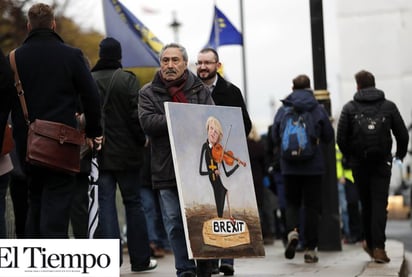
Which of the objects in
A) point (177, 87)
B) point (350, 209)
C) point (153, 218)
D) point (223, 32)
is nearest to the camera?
point (177, 87)

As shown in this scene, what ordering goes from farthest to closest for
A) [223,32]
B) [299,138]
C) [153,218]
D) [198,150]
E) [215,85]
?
[223,32] → [153,218] → [299,138] → [215,85] → [198,150]

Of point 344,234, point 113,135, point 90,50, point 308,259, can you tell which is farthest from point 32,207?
point 90,50

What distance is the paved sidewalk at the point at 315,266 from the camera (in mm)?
10270

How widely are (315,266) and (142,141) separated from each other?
222cm

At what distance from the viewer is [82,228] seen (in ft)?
34.8

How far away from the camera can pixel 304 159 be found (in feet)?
38.9

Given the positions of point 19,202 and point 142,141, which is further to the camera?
point 19,202

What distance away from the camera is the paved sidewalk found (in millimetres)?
10270

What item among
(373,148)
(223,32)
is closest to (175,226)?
(373,148)

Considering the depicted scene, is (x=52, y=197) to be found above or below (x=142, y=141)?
below

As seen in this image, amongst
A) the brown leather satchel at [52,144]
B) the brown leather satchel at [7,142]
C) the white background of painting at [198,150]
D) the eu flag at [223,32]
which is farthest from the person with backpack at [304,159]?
the eu flag at [223,32]

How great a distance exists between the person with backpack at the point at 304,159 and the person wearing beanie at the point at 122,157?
2043mm

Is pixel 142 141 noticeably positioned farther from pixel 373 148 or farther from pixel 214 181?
pixel 373 148

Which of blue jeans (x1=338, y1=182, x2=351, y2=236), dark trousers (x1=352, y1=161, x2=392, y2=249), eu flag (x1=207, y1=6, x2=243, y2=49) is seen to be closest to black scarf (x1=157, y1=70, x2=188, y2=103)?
dark trousers (x1=352, y1=161, x2=392, y2=249)
